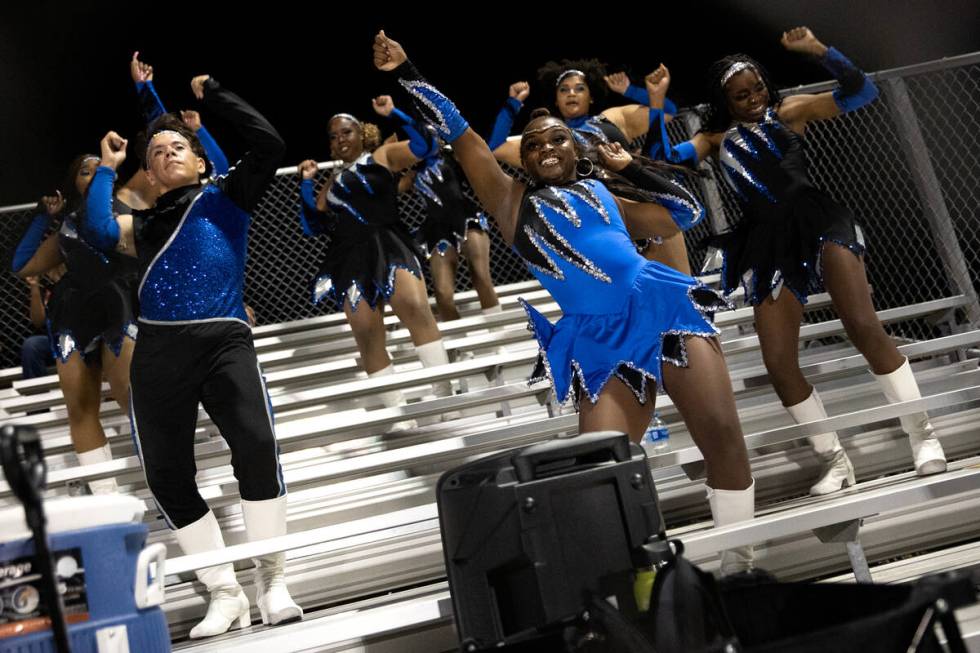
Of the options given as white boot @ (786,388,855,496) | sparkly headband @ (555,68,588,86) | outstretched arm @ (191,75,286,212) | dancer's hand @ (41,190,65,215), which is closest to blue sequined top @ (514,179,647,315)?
outstretched arm @ (191,75,286,212)

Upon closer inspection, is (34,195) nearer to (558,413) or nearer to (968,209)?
(558,413)

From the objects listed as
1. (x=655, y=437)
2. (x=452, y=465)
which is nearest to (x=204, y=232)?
(x=452, y=465)

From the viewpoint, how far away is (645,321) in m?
2.71

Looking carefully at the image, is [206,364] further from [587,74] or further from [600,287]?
[587,74]

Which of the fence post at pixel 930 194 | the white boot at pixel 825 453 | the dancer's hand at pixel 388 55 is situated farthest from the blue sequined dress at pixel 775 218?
the dancer's hand at pixel 388 55

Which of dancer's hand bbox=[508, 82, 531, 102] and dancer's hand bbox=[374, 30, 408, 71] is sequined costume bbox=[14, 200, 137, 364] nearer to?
dancer's hand bbox=[374, 30, 408, 71]

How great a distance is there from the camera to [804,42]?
385 centimetres

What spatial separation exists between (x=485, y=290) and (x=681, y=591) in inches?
163

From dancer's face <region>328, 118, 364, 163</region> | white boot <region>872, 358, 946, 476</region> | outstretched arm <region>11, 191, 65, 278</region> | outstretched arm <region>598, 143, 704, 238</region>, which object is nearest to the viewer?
outstretched arm <region>598, 143, 704, 238</region>

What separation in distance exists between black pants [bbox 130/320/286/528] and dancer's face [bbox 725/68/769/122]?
204cm

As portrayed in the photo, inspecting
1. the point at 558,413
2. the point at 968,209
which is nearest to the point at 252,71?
the point at 558,413

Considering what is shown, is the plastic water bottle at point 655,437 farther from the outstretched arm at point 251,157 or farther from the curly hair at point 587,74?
the curly hair at point 587,74

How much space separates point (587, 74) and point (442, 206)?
1021 mm

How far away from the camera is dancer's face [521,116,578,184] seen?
2.92 metres
